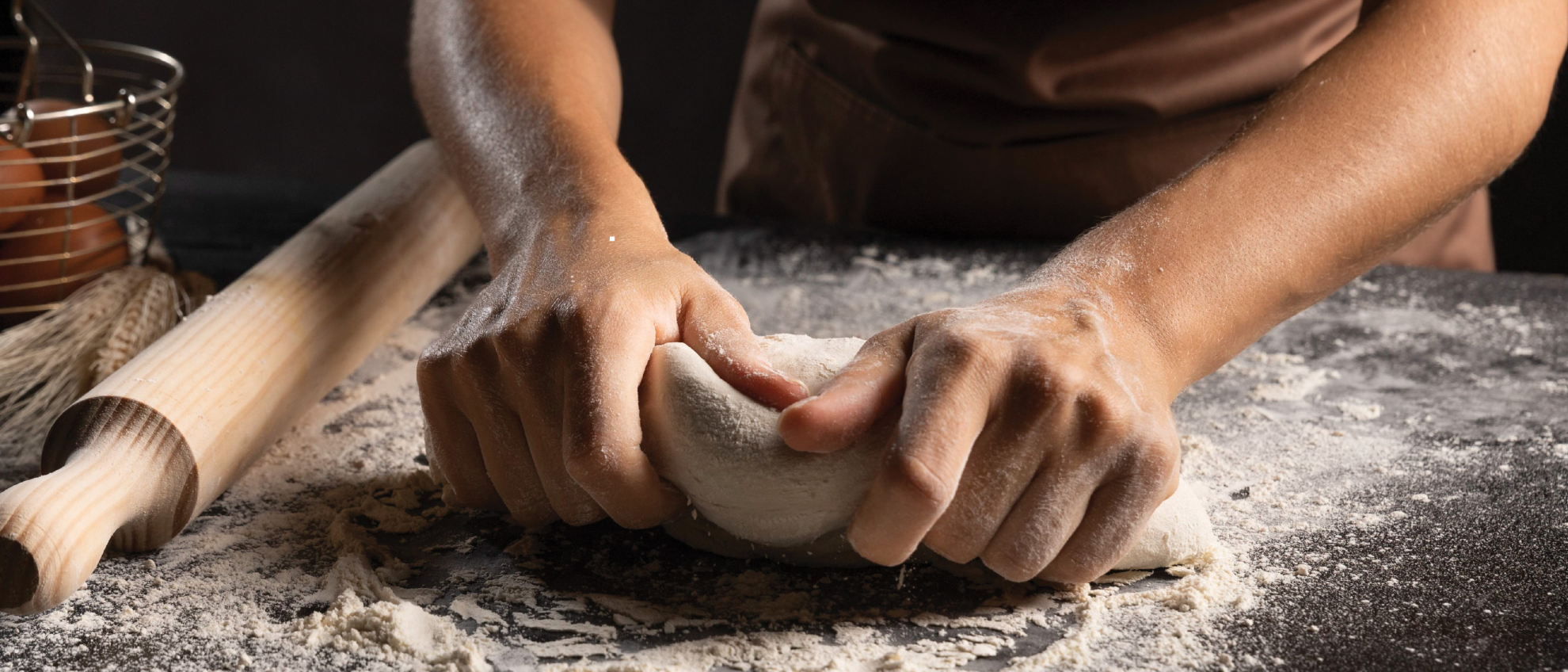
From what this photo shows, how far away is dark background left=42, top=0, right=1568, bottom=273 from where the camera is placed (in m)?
3.54

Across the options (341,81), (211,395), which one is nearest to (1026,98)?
(211,395)

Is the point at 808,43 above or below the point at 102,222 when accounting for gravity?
above

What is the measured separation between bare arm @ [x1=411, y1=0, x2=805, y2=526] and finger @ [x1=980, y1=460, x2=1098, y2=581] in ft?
0.66

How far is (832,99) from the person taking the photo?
2.03m

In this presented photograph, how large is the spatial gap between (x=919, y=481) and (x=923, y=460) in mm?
15

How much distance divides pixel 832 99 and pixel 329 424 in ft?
3.65

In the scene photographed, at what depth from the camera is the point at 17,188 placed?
4.57ft

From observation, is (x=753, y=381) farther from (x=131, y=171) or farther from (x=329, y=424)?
(x=131, y=171)

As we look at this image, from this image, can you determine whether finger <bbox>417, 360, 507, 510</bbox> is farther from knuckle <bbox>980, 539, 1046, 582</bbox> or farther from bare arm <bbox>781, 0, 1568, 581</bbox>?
knuckle <bbox>980, 539, 1046, 582</bbox>

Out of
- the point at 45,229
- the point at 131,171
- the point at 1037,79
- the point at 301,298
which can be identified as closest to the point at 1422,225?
the point at 1037,79

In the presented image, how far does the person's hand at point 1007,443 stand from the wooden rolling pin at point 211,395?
21.4 inches

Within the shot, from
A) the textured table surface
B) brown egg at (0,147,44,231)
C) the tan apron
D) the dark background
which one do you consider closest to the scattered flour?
the textured table surface

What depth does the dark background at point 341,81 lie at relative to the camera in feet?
11.6

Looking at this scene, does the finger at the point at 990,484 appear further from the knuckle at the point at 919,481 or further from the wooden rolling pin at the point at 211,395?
the wooden rolling pin at the point at 211,395
